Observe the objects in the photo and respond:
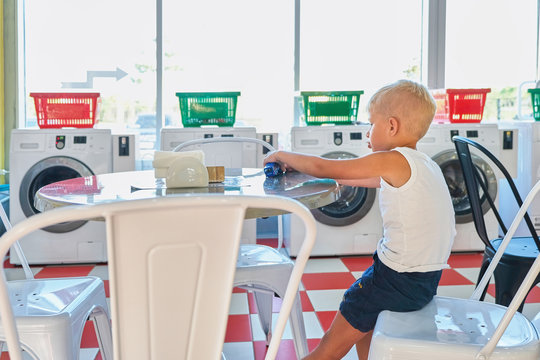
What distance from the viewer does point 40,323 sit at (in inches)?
55.1

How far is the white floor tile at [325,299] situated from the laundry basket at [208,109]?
1.56m

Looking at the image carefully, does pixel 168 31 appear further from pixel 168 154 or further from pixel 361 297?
pixel 361 297

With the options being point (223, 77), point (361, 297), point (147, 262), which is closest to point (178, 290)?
point (147, 262)

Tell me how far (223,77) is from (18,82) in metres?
1.63

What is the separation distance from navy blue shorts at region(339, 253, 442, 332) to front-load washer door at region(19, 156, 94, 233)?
2.66m

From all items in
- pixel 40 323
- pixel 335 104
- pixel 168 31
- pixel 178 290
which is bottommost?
pixel 40 323

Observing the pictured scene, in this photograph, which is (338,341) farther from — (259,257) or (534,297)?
(534,297)

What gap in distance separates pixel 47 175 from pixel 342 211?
1.99 metres

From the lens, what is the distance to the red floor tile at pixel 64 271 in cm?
363

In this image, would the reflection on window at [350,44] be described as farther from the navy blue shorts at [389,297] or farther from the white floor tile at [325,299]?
the navy blue shorts at [389,297]

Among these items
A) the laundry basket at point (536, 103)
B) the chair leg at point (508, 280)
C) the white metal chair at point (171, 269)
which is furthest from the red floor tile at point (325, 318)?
the laundry basket at point (536, 103)

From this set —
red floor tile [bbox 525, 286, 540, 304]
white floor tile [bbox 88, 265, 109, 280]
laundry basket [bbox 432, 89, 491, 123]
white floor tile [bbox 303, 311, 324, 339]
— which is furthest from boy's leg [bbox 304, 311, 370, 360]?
laundry basket [bbox 432, 89, 491, 123]

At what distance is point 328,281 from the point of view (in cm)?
347

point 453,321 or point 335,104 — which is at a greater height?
point 335,104
